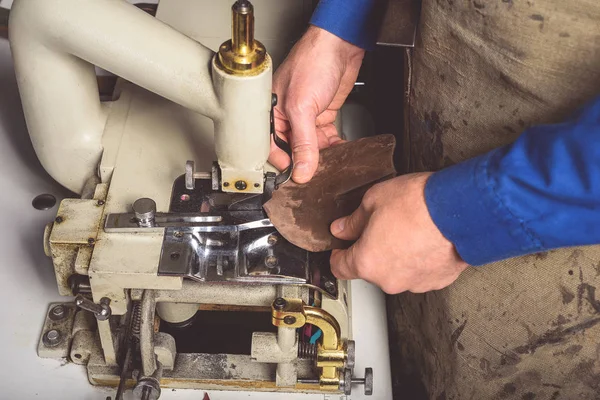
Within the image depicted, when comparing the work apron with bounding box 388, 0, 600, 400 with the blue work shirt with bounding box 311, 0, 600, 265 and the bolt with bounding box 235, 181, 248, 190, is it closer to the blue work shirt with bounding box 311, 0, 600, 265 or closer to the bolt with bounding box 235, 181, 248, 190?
the blue work shirt with bounding box 311, 0, 600, 265

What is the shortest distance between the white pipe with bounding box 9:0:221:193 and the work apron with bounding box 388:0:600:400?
43 cm

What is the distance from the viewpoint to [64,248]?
119 centimetres

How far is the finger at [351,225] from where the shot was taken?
46.4 inches

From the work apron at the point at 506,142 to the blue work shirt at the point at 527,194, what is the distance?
0.39 feet

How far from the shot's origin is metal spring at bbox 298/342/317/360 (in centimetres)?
136

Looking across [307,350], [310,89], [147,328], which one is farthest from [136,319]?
[310,89]

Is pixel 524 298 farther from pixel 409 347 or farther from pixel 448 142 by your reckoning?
pixel 409 347

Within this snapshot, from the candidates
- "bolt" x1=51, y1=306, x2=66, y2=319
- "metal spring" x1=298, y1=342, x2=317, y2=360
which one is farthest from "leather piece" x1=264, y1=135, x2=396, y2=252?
"bolt" x1=51, y1=306, x2=66, y2=319

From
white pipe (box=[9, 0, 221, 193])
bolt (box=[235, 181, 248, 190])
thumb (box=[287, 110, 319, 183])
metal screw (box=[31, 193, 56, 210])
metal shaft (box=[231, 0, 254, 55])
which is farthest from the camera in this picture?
metal screw (box=[31, 193, 56, 210])

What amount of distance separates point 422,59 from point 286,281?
468 millimetres

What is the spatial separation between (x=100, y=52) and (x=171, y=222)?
0.30 m

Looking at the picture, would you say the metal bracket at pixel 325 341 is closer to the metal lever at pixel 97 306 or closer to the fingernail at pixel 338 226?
the fingernail at pixel 338 226

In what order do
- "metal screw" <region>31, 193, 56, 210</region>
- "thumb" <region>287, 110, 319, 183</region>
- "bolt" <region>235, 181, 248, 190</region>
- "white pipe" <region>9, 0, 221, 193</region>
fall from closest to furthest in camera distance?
"white pipe" <region>9, 0, 221, 193</region>, "bolt" <region>235, 181, 248, 190</region>, "thumb" <region>287, 110, 319, 183</region>, "metal screw" <region>31, 193, 56, 210</region>

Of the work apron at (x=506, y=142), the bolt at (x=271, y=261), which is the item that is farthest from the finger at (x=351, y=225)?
the work apron at (x=506, y=142)
